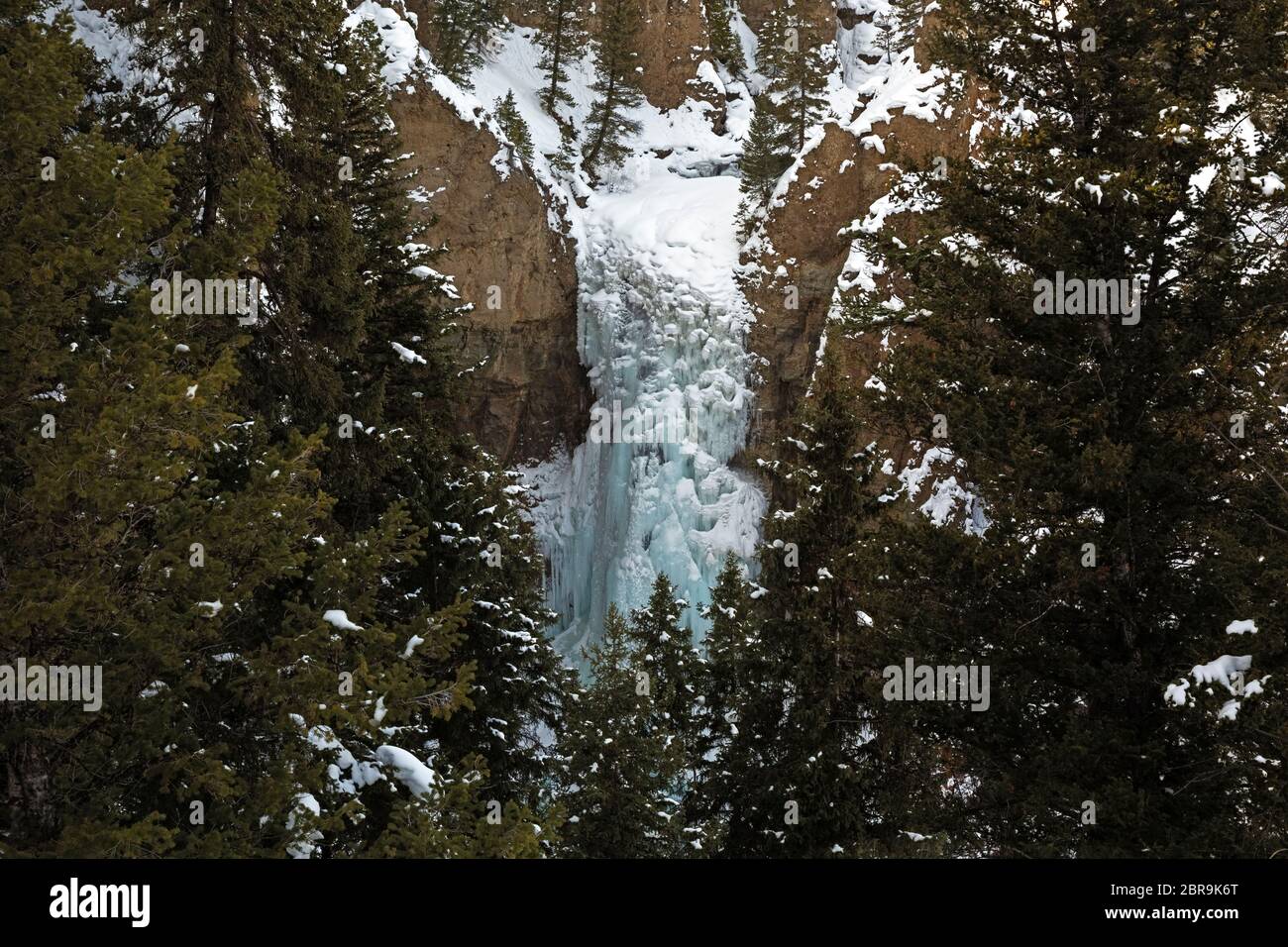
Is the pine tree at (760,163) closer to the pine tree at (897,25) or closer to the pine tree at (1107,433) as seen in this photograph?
the pine tree at (897,25)

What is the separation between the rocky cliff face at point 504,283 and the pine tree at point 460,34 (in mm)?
6844

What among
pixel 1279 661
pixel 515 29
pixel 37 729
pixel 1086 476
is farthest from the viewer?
pixel 515 29

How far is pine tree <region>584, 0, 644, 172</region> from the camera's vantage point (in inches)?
1436

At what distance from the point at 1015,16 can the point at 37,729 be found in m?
9.70

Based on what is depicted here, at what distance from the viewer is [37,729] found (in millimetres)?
5105

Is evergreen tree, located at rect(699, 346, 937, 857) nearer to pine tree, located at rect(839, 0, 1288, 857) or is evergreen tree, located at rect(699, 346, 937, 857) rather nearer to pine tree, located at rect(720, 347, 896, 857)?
pine tree, located at rect(720, 347, 896, 857)

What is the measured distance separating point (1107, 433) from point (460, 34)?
33.6 meters

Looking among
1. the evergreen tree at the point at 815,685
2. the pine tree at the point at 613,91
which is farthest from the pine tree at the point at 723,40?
the evergreen tree at the point at 815,685

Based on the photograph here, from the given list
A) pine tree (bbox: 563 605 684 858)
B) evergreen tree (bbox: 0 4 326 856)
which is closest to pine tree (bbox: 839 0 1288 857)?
evergreen tree (bbox: 0 4 326 856)

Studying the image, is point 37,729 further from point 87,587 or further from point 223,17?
point 223,17

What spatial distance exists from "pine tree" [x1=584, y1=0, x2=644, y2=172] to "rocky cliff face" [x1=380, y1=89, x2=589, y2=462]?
21.9 feet

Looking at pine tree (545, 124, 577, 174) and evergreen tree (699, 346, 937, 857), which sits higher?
pine tree (545, 124, 577, 174)

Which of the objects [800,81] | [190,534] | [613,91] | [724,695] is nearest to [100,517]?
[190,534]
